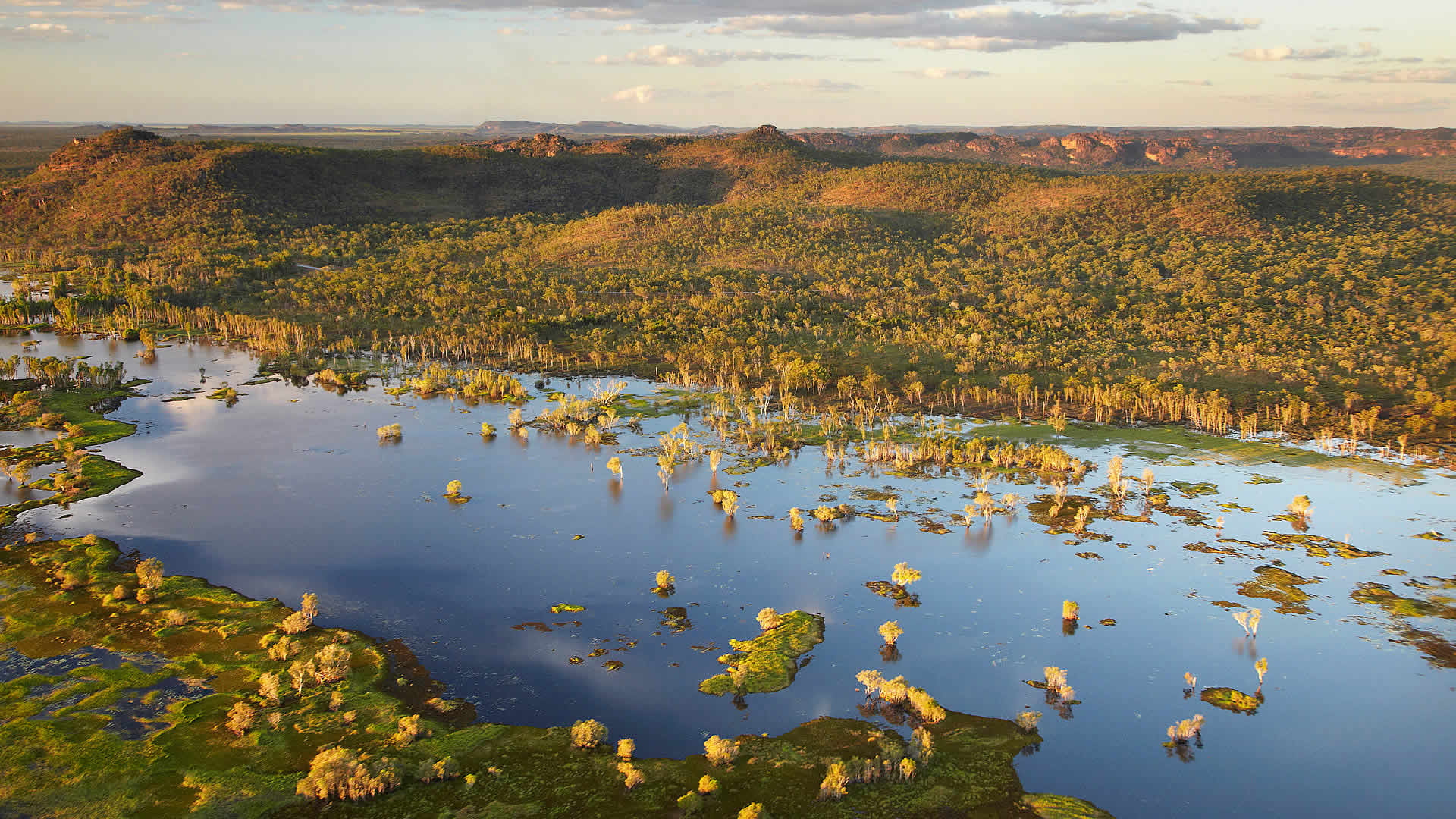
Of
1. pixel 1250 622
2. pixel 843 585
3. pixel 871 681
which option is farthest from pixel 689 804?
pixel 1250 622

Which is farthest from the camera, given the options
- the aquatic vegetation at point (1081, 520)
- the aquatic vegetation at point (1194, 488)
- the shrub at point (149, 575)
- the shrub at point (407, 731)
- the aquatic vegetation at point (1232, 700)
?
the aquatic vegetation at point (1194, 488)

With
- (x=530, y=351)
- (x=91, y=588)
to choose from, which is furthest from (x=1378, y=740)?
(x=530, y=351)

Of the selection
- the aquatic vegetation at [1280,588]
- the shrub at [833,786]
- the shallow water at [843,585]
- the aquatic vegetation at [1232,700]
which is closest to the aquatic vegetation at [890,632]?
the shallow water at [843,585]

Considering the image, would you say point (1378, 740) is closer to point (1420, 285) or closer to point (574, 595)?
point (574, 595)

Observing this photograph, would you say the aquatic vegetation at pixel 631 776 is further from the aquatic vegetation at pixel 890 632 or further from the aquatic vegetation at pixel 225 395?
the aquatic vegetation at pixel 225 395

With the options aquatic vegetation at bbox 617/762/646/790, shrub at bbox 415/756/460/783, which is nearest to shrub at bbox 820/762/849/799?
aquatic vegetation at bbox 617/762/646/790

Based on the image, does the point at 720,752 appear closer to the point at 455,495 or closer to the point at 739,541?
the point at 739,541
